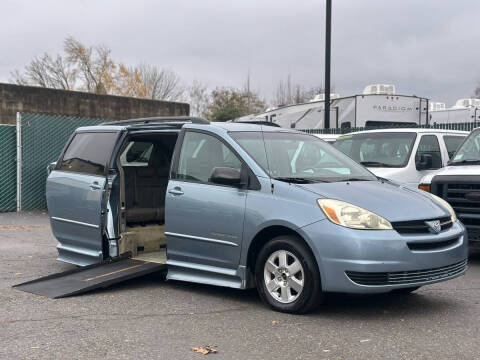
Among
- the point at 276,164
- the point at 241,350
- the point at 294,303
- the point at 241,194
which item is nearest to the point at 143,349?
the point at 241,350

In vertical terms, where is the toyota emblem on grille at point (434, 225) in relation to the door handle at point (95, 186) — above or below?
below

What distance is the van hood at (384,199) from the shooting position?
5516 mm

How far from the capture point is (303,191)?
5711 mm

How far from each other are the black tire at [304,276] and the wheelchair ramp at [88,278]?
1.53 meters

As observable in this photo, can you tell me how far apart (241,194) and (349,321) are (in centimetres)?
158

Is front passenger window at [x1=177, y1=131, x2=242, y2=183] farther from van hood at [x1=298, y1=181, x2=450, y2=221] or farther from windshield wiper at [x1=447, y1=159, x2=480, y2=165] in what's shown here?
windshield wiper at [x1=447, y1=159, x2=480, y2=165]

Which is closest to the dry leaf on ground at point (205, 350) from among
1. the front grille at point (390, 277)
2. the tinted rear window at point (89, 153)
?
the front grille at point (390, 277)

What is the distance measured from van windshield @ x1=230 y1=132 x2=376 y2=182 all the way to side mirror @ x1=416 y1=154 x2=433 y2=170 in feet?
9.77

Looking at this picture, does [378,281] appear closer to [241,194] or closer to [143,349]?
[241,194]

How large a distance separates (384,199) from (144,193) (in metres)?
3.60

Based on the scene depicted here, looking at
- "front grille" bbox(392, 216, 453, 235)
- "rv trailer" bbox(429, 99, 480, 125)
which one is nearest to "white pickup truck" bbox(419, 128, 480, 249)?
"front grille" bbox(392, 216, 453, 235)

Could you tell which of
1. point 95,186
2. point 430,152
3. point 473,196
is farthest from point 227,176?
point 430,152

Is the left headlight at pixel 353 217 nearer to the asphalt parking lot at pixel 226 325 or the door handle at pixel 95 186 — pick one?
the asphalt parking lot at pixel 226 325

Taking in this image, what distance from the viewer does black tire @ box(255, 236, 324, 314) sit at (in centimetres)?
548
